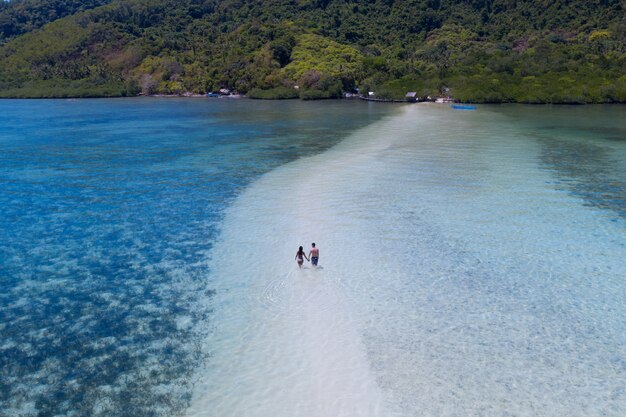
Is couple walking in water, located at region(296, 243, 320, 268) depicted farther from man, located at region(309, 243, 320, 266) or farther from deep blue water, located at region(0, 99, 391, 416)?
deep blue water, located at region(0, 99, 391, 416)

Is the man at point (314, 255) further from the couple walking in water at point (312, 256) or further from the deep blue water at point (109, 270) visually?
the deep blue water at point (109, 270)

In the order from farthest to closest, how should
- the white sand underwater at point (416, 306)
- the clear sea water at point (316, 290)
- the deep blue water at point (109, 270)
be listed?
the deep blue water at point (109, 270), the clear sea water at point (316, 290), the white sand underwater at point (416, 306)

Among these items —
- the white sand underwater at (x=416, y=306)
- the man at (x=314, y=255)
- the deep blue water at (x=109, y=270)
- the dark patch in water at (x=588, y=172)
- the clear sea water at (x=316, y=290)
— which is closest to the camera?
the white sand underwater at (x=416, y=306)

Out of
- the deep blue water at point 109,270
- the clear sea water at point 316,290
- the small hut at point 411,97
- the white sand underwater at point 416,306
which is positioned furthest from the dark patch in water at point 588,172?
the small hut at point 411,97

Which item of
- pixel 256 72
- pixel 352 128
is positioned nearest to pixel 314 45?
pixel 256 72

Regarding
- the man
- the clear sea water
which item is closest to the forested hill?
the clear sea water

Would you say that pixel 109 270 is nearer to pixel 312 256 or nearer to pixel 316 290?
pixel 312 256
